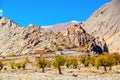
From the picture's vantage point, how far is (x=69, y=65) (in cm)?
12538

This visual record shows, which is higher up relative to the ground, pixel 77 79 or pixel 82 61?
pixel 82 61

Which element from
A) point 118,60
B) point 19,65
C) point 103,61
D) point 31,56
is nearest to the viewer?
point 103,61

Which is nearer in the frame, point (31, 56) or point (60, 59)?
point (60, 59)

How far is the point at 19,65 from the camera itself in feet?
409

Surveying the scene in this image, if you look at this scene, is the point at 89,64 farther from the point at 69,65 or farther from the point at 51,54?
the point at 51,54

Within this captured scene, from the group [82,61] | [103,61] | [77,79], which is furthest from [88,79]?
[82,61]

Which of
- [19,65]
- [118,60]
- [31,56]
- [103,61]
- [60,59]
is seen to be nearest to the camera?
[60,59]

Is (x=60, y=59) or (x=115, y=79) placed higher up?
(x=60, y=59)

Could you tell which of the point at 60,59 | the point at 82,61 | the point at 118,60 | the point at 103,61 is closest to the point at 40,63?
the point at 60,59

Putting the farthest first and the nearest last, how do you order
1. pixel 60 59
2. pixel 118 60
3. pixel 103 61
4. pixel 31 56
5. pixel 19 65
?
pixel 31 56 < pixel 118 60 < pixel 19 65 < pixel 103 61 < pixel 60 59

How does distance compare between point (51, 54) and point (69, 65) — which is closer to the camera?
point (69, 65)

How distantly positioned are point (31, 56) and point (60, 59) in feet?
307

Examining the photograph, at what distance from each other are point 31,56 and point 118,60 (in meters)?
63.1

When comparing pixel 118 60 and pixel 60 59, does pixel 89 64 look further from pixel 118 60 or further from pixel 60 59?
pixel 60 59
